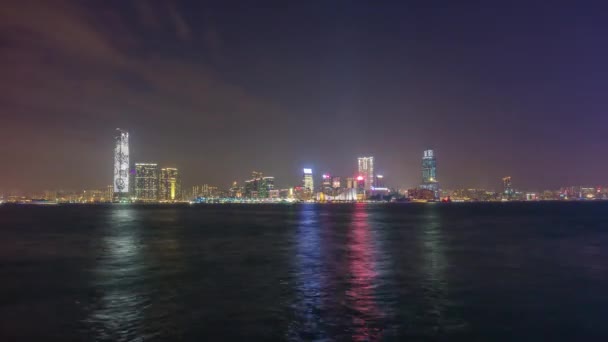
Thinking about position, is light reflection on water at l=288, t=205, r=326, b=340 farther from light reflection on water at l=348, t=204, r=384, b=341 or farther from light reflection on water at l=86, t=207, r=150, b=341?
light reflection on water at l=86, t=207, r=150, b=341

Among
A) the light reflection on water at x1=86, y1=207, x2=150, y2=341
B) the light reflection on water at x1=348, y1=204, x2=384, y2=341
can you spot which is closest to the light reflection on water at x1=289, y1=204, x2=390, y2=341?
the light reflection on water at x1=348, y1=204, x2=384, y2=341

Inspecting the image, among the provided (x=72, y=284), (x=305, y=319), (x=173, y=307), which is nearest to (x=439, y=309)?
(x=305, y=319)

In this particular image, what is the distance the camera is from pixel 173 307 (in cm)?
2066

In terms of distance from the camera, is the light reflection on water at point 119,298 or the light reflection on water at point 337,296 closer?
the light reflection on water at point 337,296

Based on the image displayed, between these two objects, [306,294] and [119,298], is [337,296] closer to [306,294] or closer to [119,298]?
[306,294]

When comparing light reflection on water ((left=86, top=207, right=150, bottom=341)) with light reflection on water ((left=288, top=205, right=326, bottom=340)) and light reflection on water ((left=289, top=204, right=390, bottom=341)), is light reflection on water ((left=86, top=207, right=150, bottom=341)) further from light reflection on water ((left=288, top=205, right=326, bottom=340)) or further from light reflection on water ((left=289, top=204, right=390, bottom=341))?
light reflection on water ((left=289, top=204, right=390, bottom=341))

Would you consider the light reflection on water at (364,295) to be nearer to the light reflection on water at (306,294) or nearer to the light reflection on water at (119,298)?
the light reflection on water at (306,294)

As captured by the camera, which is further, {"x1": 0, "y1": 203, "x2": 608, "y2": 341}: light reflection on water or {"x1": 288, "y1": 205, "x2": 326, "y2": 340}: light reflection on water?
{"x1": 0, "y1": 203, "x2": 608, "y2": 341}: light reflection on water

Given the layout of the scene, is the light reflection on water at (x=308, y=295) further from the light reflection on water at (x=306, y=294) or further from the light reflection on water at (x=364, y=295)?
the light reflection on water at (x=364, y=295)

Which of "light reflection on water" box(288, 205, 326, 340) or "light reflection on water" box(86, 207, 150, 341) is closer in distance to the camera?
"light reflection on water" box(288, 205, 326, 340)

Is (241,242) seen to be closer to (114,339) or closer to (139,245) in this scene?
(139,245)

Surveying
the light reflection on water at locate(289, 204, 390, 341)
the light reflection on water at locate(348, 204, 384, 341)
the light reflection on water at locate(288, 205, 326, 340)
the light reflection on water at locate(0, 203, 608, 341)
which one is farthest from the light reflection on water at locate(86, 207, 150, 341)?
the light reflection on water at locate(348, 204, 384, 341)

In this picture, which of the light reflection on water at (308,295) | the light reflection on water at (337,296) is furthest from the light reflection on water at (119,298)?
the light reflection on water at (337,296)

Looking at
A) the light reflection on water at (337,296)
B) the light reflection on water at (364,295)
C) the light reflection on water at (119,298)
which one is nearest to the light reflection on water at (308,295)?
the light reflection on water at (337,296)
